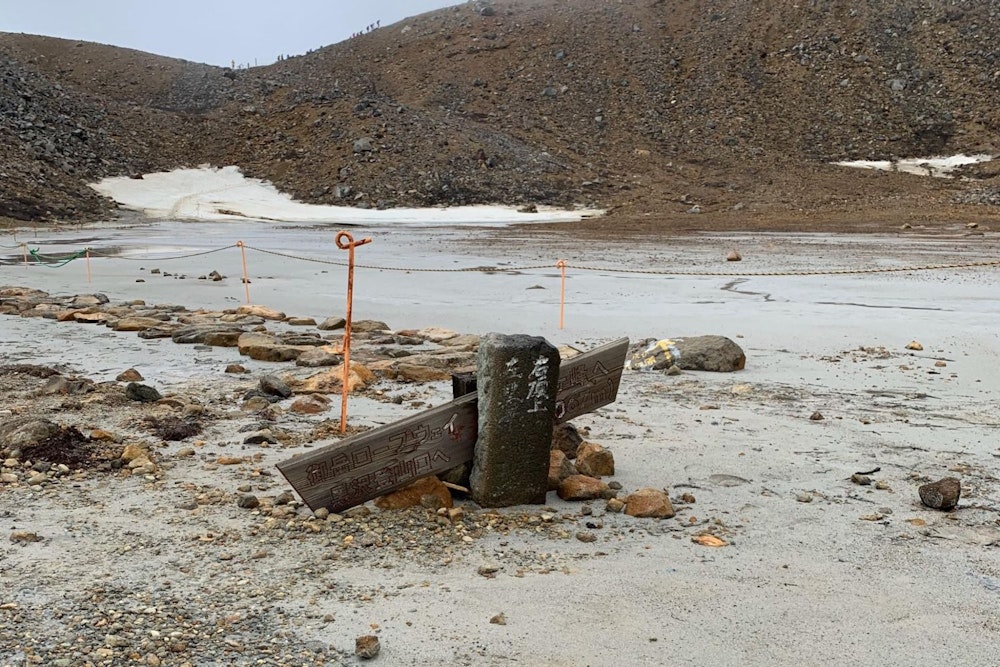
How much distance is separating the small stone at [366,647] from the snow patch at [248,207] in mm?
30968

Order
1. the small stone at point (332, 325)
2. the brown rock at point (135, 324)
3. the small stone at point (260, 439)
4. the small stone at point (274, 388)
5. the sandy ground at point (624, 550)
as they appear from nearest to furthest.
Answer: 1. the sandy ground at point (624, 550)
2. the small stone at point (260, 439)
3. the small stone at point (274, 388)
4. the brown rock at point (135, 324)
5. the small stone at point (332, 325)

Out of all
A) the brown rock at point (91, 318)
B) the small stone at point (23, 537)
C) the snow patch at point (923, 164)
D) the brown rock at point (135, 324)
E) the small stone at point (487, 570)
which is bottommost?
the brown rock at point (91, 318)

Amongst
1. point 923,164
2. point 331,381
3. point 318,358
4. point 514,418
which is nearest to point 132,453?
point 331,381

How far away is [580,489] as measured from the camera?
4.56 m

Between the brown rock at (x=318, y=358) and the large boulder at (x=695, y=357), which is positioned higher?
the large boulder at (x=695, y=357)

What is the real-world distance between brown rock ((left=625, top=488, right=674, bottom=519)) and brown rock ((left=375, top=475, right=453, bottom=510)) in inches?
34.8

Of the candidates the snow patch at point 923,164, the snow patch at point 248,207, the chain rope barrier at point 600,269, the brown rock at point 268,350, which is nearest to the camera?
the brown rock at point 268,350

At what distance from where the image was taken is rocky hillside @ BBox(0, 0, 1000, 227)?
4025 centimetres

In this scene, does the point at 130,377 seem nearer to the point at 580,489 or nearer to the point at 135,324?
the point at 135,324

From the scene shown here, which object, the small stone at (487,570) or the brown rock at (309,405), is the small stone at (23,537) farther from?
the brown rock at (309,405)

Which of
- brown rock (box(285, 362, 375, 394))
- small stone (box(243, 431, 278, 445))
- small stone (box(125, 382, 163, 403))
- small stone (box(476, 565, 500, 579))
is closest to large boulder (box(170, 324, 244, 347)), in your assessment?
brown rock (box(285, 362, 375, 394))

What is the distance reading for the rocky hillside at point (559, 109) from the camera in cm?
4025

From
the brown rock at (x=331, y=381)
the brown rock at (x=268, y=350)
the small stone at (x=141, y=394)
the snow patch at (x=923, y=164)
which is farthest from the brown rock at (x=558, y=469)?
the snow patch at (x=923, y=164)

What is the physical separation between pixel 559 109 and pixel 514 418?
50.9m
